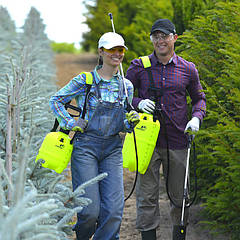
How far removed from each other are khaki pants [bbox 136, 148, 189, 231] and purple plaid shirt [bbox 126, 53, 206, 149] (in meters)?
0.12

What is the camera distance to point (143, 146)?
4008 millimetres

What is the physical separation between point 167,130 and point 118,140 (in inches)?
28.7

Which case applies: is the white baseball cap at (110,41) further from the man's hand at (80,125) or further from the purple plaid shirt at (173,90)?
the purple plaid shirt at (173,90)

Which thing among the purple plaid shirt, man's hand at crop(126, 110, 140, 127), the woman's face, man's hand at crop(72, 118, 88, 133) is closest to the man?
the purple plaid shirt

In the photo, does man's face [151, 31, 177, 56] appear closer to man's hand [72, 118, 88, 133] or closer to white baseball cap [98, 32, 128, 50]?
white baseball cap [98, 32, 128, 50]

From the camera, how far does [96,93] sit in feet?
11.8

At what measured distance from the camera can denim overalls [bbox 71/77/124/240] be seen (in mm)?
3557

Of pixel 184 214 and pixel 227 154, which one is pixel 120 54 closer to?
pixel 227 154

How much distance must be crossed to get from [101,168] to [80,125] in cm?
46

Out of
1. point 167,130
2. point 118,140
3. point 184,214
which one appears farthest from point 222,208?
point 118,140

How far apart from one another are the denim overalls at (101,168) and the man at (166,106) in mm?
557

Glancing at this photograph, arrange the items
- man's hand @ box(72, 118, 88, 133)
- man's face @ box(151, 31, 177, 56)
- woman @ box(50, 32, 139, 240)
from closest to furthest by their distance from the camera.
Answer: man's hand @ box(72, 118, 88, 133) → woman @ box(50, 32, 139, 240) → man's face @ box(151, 31, 177, 56)

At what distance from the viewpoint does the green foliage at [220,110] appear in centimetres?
380

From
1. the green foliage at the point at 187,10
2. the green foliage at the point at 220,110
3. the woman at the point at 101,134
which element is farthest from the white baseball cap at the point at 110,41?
the green foliage at the point at 187,10
